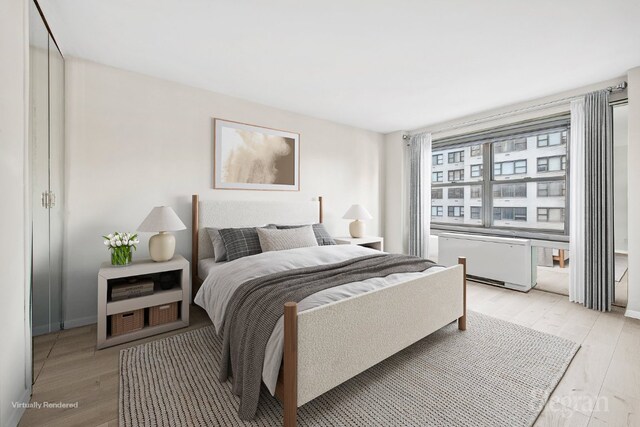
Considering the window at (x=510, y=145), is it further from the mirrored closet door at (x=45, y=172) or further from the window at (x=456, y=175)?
the mirrored closet door at (x=45, y=172)

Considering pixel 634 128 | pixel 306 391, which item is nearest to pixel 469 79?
pixel 634 128

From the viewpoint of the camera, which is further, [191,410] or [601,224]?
[601,224]

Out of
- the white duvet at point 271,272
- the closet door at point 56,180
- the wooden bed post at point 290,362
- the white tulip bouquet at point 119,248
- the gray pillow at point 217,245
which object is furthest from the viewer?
the gray pillow at point 217,245

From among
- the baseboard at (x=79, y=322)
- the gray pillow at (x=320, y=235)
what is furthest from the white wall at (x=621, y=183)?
the baseboard at (x=79, y=322)

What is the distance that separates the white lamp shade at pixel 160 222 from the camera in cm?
243

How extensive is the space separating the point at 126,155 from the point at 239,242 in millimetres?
1361

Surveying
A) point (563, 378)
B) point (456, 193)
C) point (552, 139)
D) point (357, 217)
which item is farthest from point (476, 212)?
point (563, 378)

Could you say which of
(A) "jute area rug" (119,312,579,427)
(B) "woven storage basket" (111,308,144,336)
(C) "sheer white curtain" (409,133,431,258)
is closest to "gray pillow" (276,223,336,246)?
(A) "jute area rug" (119,312,579,427)

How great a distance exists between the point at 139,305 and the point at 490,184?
4.62m

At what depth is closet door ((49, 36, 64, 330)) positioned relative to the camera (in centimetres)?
214

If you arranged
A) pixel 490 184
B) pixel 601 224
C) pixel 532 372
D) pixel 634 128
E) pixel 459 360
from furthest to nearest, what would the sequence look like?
pixel 490 184, pixel 601 224, pixel 634 128, pixel 459 360, pixel 532 372

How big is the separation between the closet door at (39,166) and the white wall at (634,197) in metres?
4.83

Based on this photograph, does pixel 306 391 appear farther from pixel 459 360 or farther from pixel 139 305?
pixel 139 305

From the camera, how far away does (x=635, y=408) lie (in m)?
1.57
